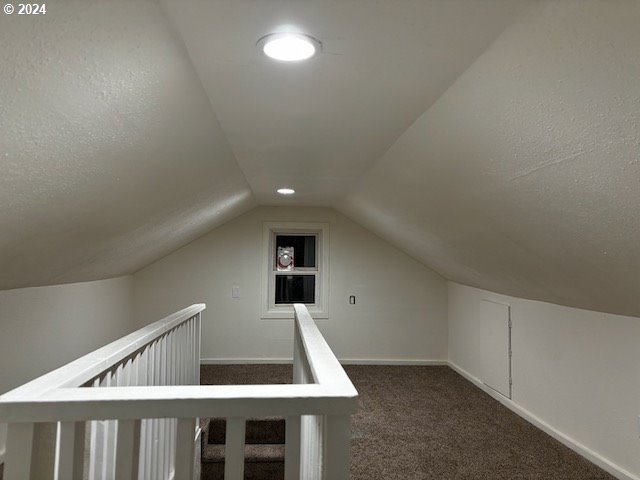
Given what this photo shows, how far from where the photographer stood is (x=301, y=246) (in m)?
5.77

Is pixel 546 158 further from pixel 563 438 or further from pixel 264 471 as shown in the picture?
pixel 264 471

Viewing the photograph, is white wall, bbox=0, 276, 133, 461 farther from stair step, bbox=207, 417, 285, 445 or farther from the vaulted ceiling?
stair step, bbox=207, 417, 285, 445

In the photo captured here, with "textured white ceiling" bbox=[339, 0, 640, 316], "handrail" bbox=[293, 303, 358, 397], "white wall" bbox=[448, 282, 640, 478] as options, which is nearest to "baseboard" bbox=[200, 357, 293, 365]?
"white wall" bbox=[448, 282, 640, 478]

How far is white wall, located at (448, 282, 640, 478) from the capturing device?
2.61 metres

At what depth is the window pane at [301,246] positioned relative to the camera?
5754mm

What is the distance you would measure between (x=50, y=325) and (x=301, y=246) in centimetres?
306

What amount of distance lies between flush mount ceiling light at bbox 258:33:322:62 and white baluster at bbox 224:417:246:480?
3.53 feet

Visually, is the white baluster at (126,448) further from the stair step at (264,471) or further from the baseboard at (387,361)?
the baseboard at (387,361)

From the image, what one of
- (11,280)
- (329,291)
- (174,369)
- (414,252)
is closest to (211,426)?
(174,369)

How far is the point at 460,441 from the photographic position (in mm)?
3207

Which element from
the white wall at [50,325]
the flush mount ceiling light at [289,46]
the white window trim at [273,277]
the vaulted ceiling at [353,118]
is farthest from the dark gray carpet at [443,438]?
the flush mount ceiling light at [289,46]

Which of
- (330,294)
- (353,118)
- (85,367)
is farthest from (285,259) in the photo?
(85,367)

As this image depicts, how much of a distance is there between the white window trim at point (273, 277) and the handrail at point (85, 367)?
3.36 metres

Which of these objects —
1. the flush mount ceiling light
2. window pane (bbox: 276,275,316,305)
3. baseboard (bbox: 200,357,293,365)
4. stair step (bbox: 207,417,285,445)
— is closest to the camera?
the flush mount ceiling light
